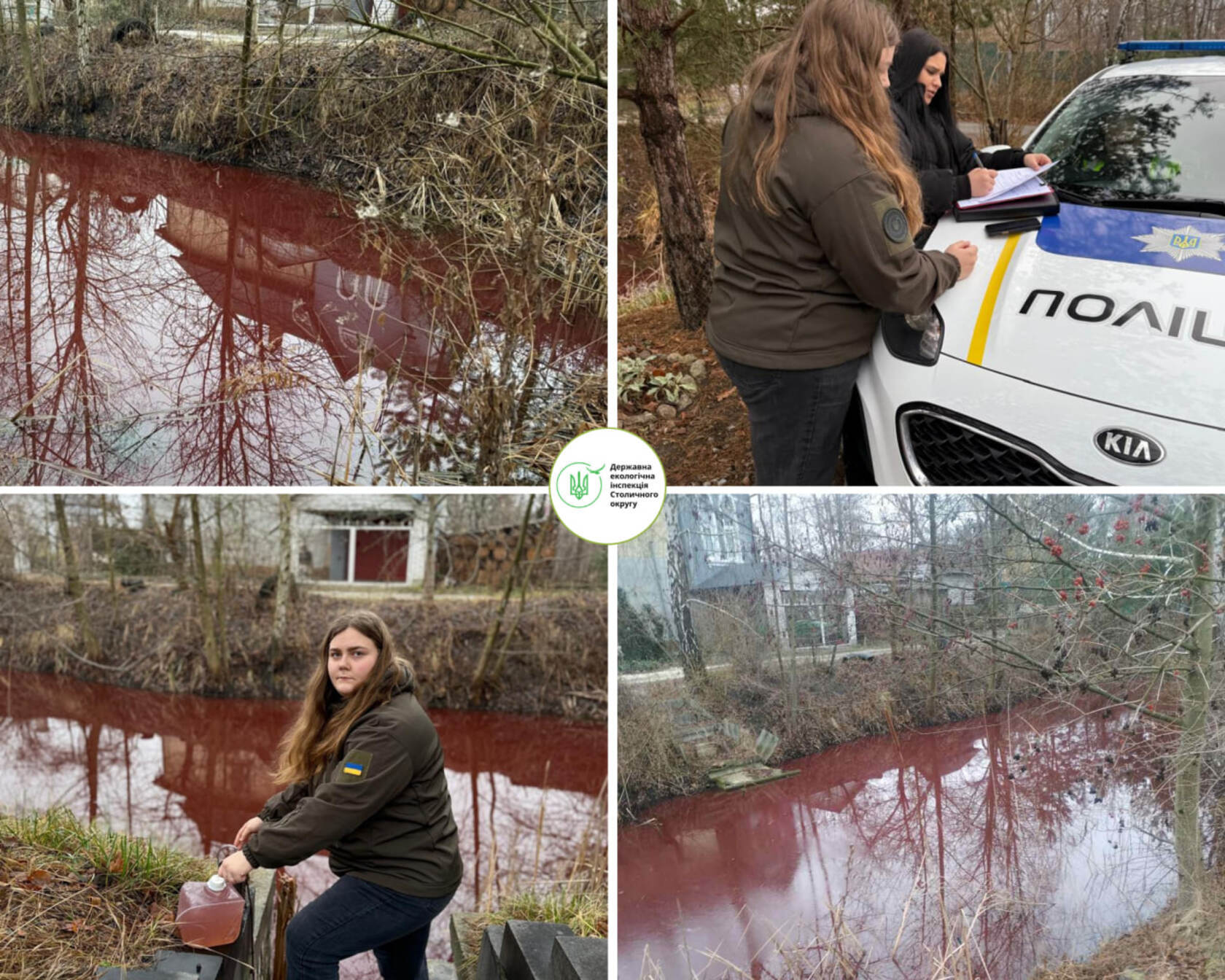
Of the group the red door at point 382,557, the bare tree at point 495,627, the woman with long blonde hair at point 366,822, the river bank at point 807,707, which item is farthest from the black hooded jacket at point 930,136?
the red door at point 382,557

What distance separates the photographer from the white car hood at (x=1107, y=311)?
2.62m

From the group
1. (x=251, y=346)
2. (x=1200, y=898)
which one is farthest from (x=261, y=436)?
(x=1200, y=898)

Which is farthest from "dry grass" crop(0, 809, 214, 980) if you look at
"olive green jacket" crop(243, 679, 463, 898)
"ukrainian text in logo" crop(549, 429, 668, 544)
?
"ukrainian text in logo" crop(549, 429, 668, 544)

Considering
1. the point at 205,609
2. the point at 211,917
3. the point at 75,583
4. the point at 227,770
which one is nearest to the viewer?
the point at 211,917

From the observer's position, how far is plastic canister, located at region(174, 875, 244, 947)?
2.91 meters

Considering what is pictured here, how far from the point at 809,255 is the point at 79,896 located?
2923 mm

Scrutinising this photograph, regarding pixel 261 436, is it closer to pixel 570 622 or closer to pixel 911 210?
pixel 911 210

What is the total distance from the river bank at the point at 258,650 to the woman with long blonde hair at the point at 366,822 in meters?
5.01

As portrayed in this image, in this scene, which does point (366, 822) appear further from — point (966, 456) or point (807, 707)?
point (966, 456)

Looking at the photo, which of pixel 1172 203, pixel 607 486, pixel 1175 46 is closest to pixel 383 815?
pixel 607 486

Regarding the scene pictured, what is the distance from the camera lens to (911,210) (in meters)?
2.83

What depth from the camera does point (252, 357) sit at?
4.88 meters

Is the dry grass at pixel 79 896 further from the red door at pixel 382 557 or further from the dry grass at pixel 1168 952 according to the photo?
the red door at pixel 382 557

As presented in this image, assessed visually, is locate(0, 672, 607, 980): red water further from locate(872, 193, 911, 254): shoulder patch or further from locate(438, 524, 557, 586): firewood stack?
locate(872, 193, 911, 254): shoulder patch
